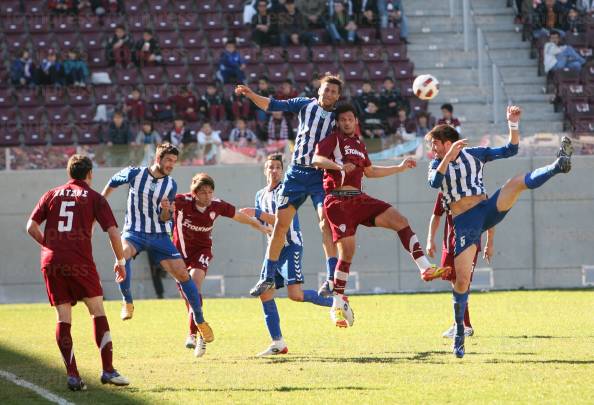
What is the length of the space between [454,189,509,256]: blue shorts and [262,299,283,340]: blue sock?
2.25 meters

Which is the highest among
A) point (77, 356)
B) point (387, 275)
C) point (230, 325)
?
point (77, 356)

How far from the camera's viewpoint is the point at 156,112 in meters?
25.5

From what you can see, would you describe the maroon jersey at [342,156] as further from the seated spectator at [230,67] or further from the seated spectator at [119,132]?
the seated spectator at [230,67]

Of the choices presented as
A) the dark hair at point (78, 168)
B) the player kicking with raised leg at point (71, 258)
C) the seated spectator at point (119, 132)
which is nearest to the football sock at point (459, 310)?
the player kicking with raised leg at point (71, 258)

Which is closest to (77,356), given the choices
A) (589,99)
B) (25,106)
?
(25,106)

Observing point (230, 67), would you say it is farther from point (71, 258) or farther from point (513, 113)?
point (71, 258)

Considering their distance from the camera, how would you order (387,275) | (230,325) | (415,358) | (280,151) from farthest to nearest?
(387,275) < (280,151) < (230,325) < (415,358)

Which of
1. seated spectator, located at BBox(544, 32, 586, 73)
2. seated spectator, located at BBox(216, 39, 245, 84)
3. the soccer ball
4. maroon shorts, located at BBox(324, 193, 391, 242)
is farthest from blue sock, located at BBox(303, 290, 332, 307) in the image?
seated spectator, located at BBox(544, 32, 586, 73)

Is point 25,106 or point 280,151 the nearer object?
point 280,151

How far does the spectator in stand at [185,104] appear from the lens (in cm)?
2523

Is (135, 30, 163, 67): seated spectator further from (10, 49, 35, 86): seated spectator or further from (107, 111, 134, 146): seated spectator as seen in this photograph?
(107, 111, 134, 146): seated spectator

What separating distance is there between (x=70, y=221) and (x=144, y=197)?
391cm

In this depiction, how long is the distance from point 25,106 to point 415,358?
16869 millimetres

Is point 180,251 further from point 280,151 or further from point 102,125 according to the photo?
point 102,125
